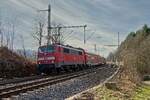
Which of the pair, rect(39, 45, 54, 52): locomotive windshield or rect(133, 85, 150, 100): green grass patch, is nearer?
rect(133, 85, 150, 100): green grass patch

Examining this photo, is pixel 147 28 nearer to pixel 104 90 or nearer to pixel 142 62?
pixel 142 62

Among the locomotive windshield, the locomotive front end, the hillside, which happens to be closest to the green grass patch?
the hillside

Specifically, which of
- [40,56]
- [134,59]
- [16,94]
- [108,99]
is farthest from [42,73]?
[108,99]

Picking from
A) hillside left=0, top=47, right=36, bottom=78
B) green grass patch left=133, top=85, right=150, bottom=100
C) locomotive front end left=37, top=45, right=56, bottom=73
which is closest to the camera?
green grass patch left=133, top=85, right=150, bottom=100

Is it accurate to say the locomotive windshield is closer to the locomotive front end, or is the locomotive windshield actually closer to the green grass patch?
the locomotive front end

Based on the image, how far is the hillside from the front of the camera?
3725cm

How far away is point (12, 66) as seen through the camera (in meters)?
38.8

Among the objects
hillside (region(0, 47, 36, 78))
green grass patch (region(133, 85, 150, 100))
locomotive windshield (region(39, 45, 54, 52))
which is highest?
locomotive windshield (region(39, 45, 54, 52))

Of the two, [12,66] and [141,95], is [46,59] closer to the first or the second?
[12,66]

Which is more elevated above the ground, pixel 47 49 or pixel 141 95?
pixel 47 49

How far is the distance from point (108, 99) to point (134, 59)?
63.8 ft

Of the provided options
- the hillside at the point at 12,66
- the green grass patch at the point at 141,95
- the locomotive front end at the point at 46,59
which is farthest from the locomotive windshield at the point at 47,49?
the green grass patch at the point at 141,95

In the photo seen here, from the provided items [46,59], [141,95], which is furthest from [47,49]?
[141,95]

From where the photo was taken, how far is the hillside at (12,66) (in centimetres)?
3725
